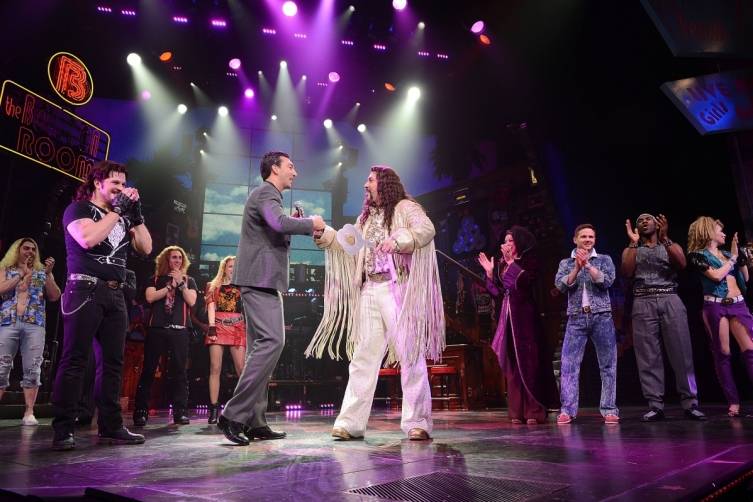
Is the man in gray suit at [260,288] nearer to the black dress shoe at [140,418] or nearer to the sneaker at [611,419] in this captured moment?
the black dress shoe at [140,418]

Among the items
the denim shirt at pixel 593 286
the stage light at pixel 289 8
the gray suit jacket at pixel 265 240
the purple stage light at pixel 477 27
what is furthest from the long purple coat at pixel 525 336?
the stage light at pixel 289 8

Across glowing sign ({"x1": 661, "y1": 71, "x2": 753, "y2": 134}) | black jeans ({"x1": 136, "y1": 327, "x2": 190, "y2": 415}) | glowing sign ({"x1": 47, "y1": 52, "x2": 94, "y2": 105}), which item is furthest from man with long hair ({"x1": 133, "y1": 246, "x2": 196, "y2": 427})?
glowing sign ({"x1": 661, "y1": 71, "x2": 753, "y2": 134})

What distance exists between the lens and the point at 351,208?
13891 millimetres

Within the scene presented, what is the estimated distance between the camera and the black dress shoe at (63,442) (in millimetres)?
3000

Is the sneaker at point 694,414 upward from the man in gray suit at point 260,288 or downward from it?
downward

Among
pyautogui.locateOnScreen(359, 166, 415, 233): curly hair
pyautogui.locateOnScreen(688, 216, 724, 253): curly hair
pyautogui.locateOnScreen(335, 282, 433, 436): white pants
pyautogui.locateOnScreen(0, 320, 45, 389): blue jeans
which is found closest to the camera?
pyautogui.locateOnScreen(335, 282, 433, 436): white pants

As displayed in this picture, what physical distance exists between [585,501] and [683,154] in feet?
24.1

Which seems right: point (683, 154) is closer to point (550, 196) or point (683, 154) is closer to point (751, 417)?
point (550, 196)

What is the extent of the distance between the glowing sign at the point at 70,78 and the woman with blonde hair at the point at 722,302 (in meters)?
9.37

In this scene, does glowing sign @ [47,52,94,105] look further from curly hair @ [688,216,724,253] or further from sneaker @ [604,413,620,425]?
curly hair @ [688,216,724,253]

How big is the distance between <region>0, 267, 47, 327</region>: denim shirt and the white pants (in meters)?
4.35

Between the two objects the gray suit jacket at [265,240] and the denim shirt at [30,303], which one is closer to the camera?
the gray suit jacket at [265,240]

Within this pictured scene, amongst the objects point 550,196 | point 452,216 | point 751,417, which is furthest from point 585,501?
point 452,216

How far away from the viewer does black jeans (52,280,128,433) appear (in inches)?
120
